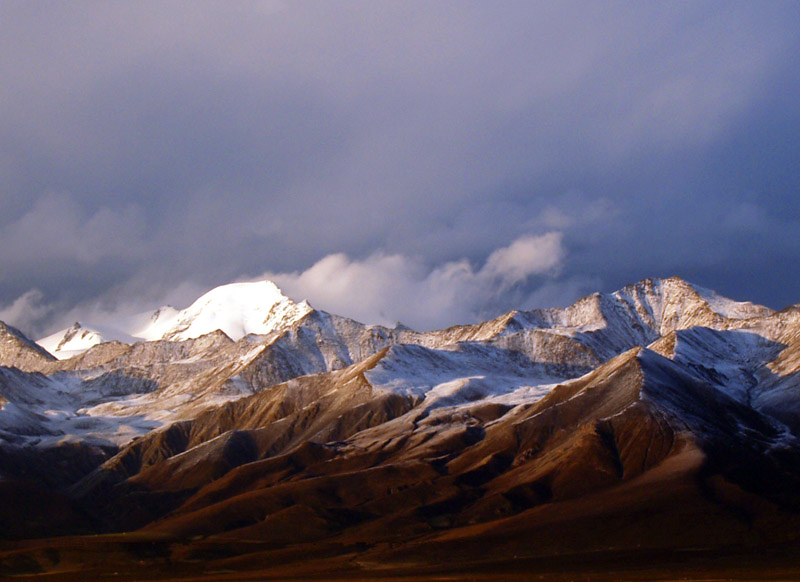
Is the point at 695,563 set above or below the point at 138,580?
below

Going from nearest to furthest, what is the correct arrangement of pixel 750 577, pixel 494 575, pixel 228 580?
pixel 750 577
pixel 494 575
pixel 228 580

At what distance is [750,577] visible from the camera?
159000 millimetres

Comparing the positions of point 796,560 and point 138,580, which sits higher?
point 138,580

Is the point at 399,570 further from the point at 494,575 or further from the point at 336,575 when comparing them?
the point at 494,575

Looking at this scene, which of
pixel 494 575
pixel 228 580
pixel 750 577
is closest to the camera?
pixel 750 577

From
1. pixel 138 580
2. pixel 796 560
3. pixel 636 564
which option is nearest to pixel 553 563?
pixel 636 564

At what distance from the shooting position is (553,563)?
19450 cm

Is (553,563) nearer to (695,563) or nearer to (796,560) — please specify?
(695,563)

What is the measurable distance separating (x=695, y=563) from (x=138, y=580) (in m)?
99.5

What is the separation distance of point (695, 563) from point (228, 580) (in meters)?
81.1

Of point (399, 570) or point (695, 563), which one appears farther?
point (399, 570)

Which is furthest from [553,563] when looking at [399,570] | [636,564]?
[399,570]

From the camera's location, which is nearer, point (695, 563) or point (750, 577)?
point (750, 577)

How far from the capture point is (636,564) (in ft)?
623
